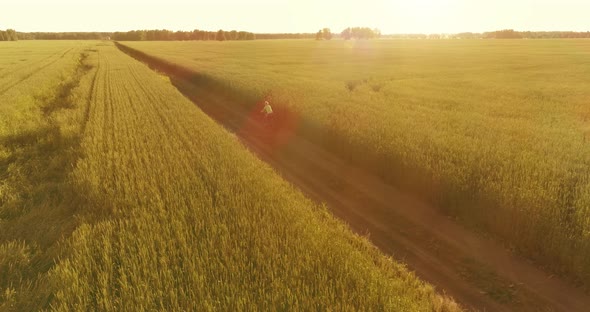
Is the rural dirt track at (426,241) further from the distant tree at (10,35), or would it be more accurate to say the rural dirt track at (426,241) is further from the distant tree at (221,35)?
the distant tree at (10,35)

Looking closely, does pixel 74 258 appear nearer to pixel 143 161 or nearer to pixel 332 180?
pixel 143 161

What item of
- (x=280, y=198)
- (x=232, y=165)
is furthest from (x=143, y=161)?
(x=280, y=198)

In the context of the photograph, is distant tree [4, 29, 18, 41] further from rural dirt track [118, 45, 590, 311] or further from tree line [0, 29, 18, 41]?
rural dirt track [118, 45, 590, 311]

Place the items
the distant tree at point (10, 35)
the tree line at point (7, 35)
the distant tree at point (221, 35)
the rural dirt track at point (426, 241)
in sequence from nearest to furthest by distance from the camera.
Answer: the rural dirt track at point (426, 241) < the tree line at point (7, 35) < the distant tree at point (10, 35) < the distant tree at point (221, 35)

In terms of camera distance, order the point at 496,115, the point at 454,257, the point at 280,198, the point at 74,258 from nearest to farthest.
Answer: the point at 74,258, the point at 454,257, the point at 280,198, the point at 496,115

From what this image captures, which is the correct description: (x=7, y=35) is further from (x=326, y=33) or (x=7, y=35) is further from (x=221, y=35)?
(x=326, y=33)

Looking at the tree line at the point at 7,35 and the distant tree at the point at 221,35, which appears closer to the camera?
the tree line at the point at 7,35

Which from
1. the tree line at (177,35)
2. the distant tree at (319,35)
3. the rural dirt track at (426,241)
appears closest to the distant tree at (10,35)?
the tree line at (177,35)

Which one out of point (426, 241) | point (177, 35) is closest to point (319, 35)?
point (177, 35)
